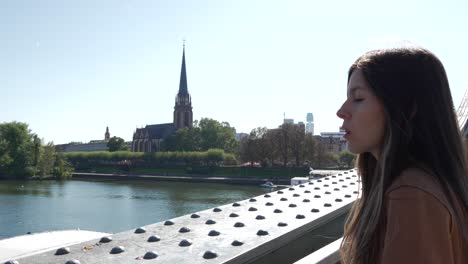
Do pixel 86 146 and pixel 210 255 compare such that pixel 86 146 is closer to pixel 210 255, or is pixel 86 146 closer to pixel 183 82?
pixel 183 82

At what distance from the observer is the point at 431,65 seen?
3.59 ft

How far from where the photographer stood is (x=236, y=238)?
2.53 meters

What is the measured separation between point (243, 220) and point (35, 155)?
209 feet

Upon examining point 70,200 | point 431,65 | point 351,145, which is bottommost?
point 70,200

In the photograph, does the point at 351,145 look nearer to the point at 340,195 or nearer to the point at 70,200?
the point at 340,195

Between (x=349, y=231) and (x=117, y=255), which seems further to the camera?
(x=117, y=255)

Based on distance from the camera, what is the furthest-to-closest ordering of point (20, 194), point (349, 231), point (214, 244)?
point (20, 194) < point (214, 244) < point (349, 231)

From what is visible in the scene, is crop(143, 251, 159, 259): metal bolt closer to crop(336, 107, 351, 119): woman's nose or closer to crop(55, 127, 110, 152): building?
crop(336, 107, 351, 119): woman's nose

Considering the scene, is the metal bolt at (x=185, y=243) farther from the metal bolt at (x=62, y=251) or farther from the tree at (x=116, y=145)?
the tree at (x=116, y=145)

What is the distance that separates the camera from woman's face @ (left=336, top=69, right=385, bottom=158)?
3.65ft

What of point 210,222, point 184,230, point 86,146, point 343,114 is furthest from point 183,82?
point 343,114

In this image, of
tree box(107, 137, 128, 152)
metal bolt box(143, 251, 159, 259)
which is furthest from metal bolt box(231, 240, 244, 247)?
tree box(107, 137, 128, 152)

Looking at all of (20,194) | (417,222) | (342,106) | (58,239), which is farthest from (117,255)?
(20,194)

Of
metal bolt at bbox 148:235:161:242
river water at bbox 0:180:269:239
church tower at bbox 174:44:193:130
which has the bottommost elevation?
river water at bbox 0:180:269:239
